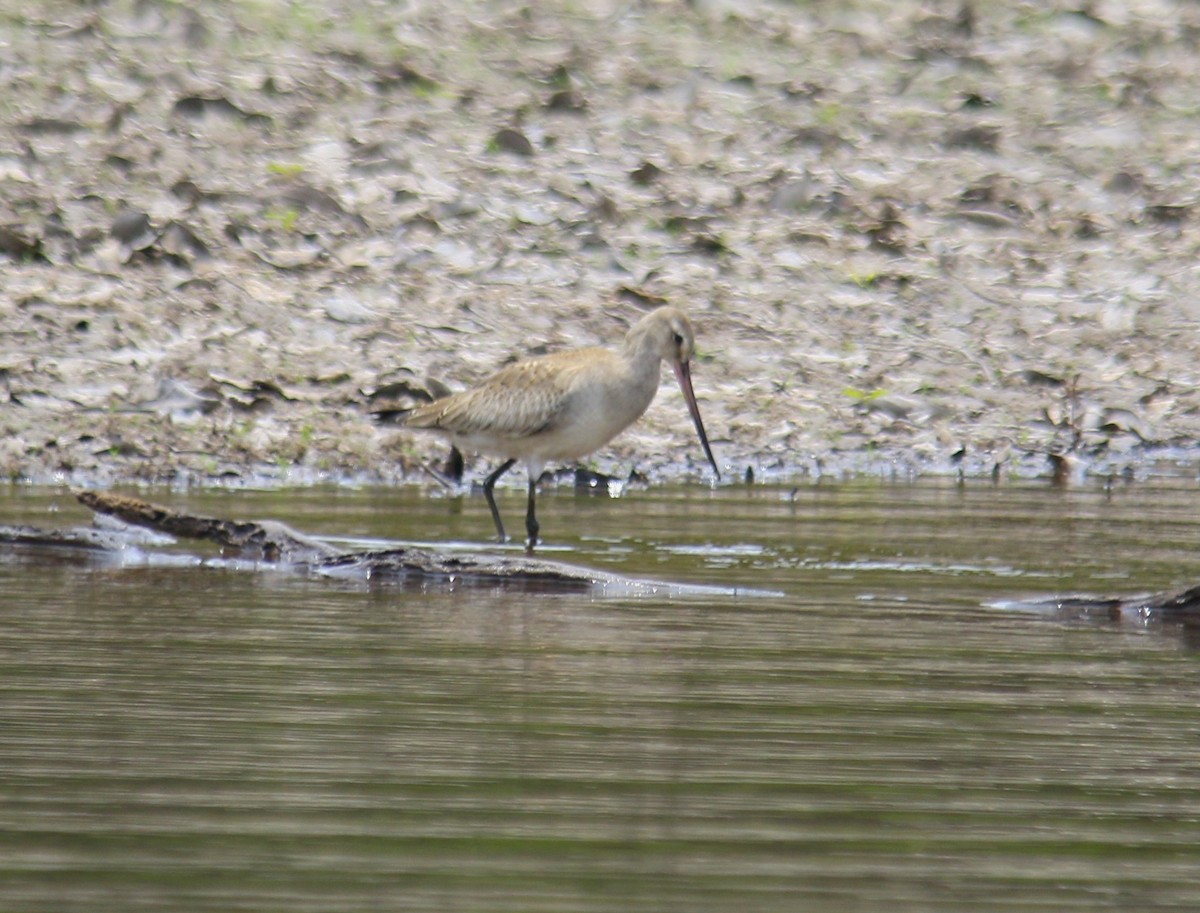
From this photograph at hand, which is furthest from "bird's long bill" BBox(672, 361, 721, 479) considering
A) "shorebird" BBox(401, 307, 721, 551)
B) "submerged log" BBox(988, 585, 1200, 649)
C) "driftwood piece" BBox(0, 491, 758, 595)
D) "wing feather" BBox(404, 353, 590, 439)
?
"submerged log" BBox(988, 585, 1200, 649)

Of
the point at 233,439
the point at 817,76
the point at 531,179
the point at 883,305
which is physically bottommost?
the point at 233,439

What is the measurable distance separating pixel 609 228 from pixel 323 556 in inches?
405

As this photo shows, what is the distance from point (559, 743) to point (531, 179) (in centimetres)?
1422

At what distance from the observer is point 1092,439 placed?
15.4 metres

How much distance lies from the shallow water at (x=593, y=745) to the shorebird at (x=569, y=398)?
3.15 meters

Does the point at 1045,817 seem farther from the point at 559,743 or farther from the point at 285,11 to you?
the point at 285,11

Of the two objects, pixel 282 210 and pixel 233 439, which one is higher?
pixel 282 210

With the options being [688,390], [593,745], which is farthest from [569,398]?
[593,745]

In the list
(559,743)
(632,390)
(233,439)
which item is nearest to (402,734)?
(559,743)

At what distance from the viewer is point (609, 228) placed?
18.4 metres

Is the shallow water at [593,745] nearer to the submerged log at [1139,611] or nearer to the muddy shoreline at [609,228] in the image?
the submerged log at [1139,611]

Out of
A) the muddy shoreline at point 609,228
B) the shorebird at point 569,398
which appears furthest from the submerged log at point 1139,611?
the muddy shoreline at point 609,228

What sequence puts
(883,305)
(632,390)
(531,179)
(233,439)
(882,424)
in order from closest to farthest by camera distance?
(632,390) → (233,439) → (882,424) → (883,305) → (531,179)

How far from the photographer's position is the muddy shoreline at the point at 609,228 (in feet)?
48.1
